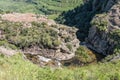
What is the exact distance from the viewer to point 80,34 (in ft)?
488

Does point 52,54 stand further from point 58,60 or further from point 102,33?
point 102,33

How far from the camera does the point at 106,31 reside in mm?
129375

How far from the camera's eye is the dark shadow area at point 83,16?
150 metres

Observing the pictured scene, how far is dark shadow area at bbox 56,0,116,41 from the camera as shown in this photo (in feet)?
493

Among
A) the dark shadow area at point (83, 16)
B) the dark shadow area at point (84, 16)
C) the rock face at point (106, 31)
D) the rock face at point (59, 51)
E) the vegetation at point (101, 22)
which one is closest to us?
the rock face at point (59, 51)

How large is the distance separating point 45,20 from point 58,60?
27212 mm

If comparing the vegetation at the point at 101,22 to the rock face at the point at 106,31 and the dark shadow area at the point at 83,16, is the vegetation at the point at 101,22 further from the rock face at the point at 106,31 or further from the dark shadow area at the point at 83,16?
the dark shadow area at the point at 83,16

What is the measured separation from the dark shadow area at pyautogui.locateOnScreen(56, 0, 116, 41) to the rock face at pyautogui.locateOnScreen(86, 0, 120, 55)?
10468 mm

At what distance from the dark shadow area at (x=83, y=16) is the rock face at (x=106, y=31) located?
10.5 meters

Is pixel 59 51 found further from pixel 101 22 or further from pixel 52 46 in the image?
pixel 101 22

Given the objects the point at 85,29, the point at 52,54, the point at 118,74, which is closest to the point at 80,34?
the point at 85,29

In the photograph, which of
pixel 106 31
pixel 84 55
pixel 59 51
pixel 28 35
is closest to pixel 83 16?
pixel 106 31

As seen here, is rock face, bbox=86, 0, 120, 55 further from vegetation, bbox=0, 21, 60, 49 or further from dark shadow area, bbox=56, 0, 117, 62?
vegetation, bbox=0, 21, 60, 49

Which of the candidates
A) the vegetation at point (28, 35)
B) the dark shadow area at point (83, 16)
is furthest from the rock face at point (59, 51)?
the dark shadow area at point (83, 16)
